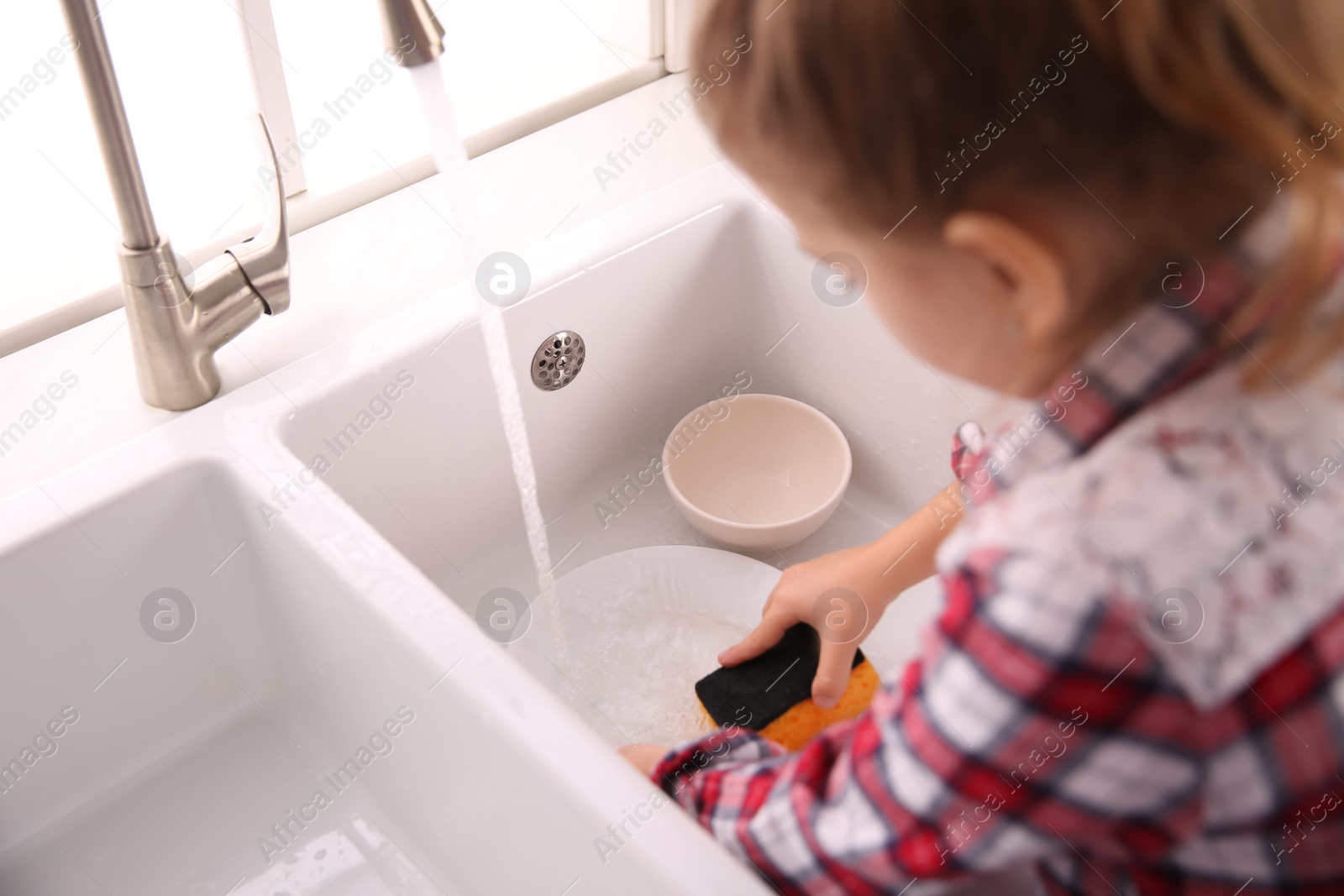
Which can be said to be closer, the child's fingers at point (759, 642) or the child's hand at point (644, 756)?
the child's hand at point (644, 756)

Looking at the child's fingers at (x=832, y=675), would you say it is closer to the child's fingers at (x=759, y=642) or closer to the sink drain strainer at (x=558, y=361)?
the child's fingers at (x=759, y=642)

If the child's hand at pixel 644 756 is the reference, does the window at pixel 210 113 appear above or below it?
above

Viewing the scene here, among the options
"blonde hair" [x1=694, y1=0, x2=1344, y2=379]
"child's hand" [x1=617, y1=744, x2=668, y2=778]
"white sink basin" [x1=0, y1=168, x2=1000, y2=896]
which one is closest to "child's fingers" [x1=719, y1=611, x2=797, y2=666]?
"child's hand" [x1=617, y1=744, x2=668, y2=778]

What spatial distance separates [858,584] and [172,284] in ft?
1.75

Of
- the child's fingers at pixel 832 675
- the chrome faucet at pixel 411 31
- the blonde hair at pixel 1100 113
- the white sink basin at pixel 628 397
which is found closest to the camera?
the blonde hair at pixel 1100 113

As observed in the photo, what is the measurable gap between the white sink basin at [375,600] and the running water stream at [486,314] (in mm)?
90

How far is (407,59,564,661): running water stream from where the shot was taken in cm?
63

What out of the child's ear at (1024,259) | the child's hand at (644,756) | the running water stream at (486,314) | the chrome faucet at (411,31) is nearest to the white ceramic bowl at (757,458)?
the running water stream at (486,314)

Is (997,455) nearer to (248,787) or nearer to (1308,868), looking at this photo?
(1308,868)

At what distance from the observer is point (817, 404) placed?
3.55 ft

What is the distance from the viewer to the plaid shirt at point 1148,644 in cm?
36

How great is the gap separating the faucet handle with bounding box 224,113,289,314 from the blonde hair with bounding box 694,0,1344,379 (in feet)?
1.58

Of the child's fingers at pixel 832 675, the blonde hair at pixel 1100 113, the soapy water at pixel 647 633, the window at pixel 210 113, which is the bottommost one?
the soapy water at pixel 647 633

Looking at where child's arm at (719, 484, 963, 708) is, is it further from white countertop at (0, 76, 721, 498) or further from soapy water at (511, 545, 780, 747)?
white countertop at (0, 76, 721, 498)
